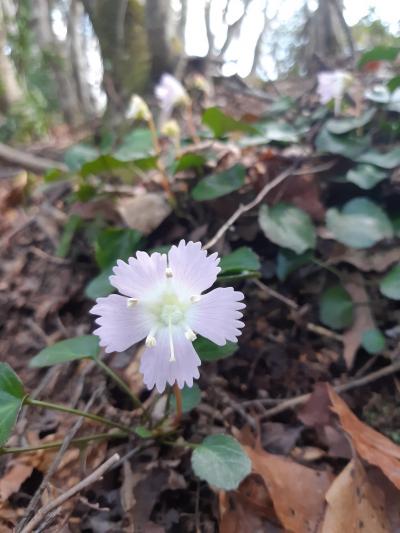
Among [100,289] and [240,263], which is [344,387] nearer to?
[240,263]

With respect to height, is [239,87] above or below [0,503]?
above

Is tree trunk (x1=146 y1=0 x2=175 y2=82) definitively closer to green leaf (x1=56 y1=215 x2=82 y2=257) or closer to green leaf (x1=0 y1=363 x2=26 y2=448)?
green leaf (x1=56 y1=215 x2=82 y2=257)

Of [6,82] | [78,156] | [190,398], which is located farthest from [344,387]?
[6,82]

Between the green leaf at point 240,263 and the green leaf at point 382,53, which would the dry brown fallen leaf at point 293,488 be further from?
the green leaf at point 382,53

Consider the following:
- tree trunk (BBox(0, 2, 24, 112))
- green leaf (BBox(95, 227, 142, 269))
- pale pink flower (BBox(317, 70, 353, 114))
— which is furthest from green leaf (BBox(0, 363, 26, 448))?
tree trunk (BBox(0, 2, 24, 112))

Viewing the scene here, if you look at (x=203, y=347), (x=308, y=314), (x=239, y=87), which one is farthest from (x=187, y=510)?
(x=239, y=87)

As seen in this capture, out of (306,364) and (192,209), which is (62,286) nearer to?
(192,209)
